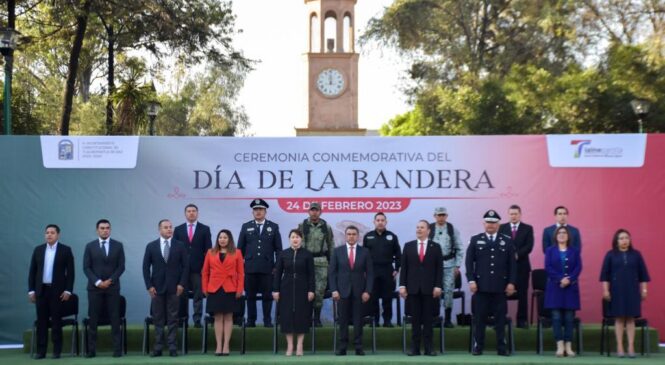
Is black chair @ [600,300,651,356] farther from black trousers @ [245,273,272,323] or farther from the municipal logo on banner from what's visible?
black trousers @ [245,273,272,323]

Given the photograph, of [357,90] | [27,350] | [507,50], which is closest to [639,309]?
[27,350]

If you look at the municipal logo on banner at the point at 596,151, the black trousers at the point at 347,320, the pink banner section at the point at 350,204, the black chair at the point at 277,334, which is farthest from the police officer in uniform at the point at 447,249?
the municipal logo on banner at the point at 596,151

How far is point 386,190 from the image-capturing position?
14.0m

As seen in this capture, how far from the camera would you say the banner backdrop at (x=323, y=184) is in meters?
13.8

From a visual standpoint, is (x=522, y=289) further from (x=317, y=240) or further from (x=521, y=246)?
(x=317, y=240)

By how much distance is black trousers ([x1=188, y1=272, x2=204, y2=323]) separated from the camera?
1302 cm

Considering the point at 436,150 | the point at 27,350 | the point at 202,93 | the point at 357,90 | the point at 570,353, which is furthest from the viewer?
the point at 202,93

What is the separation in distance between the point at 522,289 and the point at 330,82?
2415 centimetres

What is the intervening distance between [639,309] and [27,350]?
7270 mm

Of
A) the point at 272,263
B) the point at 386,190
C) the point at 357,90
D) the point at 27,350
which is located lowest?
the point at 27,350

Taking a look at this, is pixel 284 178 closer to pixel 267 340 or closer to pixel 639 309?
pixel 267 340

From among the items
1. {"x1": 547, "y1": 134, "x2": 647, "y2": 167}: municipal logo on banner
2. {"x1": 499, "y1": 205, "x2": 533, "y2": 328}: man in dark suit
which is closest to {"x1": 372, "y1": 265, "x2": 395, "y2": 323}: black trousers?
{"x1": 499, "y1": 205, "x2": 533, "y2": 328}: man in dark suit

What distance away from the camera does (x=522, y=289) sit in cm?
1309

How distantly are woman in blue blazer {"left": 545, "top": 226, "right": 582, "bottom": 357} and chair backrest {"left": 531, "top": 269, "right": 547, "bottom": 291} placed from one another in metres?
0.68
